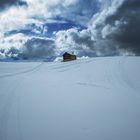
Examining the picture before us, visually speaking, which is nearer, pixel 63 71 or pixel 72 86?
pixel 72 86

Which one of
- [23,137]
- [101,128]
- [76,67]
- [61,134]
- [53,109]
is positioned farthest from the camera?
[76,67]

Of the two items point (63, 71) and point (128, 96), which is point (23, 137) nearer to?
point (128, 96)

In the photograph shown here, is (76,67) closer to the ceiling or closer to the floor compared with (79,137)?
closer to the ceiling

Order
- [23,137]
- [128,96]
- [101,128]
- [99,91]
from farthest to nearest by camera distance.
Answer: [99,91]
[128,96]
[101,128]
[23,137]

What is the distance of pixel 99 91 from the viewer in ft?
25.9

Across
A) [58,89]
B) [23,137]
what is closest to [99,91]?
[58,89]

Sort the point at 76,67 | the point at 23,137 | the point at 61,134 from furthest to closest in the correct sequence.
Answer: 1. the point at 76,67
2. the point at 61,134
3. the point at 23,137

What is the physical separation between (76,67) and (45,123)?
8.22 m

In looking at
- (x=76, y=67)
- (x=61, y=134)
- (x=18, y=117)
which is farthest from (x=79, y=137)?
(x=76, y=67)

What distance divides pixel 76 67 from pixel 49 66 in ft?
5.58

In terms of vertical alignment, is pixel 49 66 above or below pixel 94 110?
above

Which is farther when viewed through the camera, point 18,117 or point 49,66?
point 49,66

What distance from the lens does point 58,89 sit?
25.4 feet

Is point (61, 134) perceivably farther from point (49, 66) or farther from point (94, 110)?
point (49, 66)
